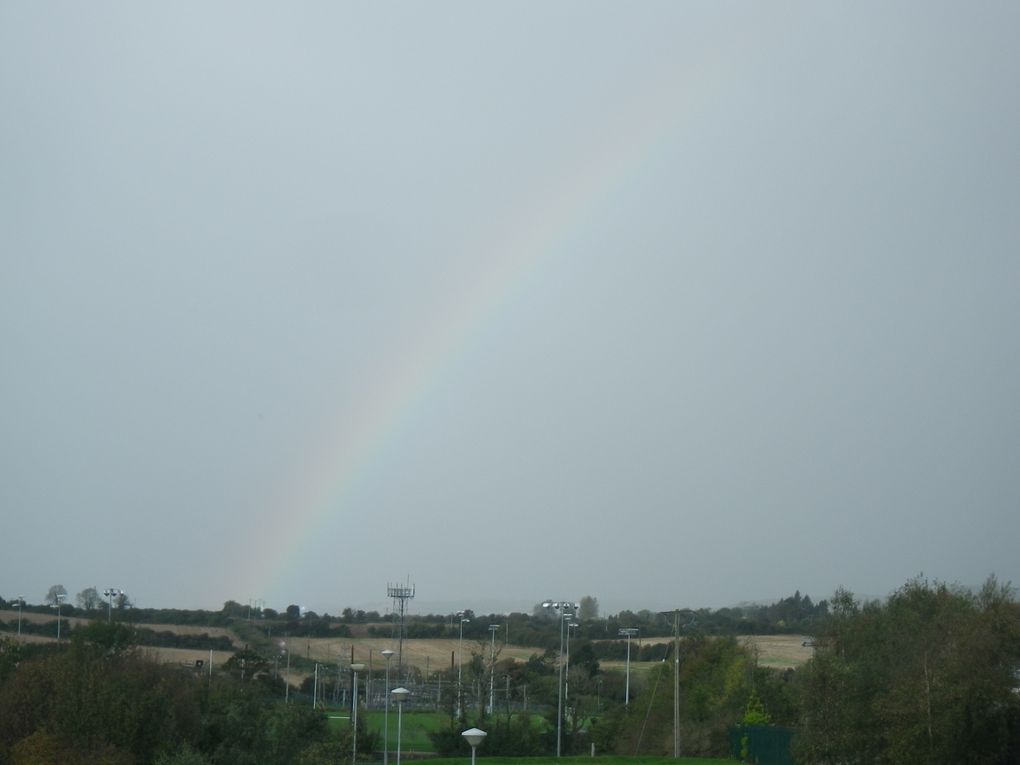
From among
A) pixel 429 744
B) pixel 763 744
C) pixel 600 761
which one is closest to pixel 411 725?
pixel 429 744

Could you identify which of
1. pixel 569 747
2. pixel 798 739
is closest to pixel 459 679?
pixel 569 747

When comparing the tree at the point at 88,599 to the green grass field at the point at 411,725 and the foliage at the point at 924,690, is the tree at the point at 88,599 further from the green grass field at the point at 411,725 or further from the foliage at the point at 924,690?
the foliage at the point at 924,690

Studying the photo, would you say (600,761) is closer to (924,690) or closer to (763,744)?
(763,744)

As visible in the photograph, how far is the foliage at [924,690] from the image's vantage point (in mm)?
35000

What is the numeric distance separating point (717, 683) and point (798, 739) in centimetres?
2665

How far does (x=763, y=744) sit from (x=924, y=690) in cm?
1861

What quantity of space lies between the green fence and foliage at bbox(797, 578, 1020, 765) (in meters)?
9.69

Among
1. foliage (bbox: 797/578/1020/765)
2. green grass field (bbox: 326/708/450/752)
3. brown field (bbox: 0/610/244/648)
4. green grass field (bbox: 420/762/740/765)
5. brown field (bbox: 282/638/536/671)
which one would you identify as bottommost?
brown field (bbox: 282/638/536/671)

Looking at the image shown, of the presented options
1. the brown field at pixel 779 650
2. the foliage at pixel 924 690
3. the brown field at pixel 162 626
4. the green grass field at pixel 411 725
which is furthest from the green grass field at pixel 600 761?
the brown field at pixel 162 626

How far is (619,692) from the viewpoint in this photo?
98688 mm

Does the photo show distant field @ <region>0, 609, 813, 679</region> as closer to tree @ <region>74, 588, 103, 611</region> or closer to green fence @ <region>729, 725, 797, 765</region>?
tree @ <region>74, 588, 103, 611</region>

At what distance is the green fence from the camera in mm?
51438

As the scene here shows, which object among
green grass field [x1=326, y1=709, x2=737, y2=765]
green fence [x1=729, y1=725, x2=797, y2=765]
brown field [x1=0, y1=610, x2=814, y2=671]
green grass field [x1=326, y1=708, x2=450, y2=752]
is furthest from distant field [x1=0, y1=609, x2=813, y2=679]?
green fence [x1=729, y1=725, x2=797, y2=765]

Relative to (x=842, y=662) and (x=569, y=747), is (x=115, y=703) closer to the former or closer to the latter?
(x=842, y=662)
